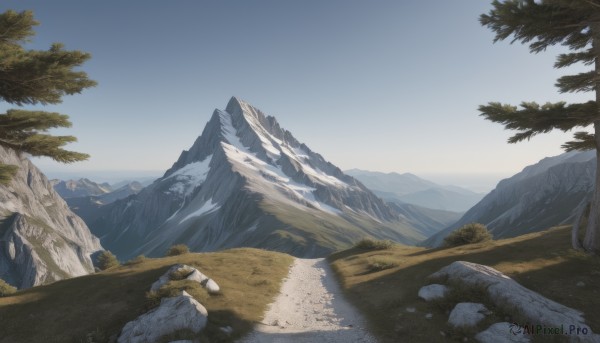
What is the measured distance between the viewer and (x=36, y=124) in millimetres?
19234

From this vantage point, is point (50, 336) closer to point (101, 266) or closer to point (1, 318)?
point (1, 318)

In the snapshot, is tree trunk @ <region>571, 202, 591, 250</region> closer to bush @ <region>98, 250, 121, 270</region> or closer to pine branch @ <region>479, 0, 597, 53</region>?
pine branch @ <region>479, 0, 597, 53</region>

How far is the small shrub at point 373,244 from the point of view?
2118 inches

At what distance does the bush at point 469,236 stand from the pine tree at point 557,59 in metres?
17.5

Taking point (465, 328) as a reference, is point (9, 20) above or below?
above

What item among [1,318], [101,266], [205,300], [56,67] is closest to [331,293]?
[205,300]

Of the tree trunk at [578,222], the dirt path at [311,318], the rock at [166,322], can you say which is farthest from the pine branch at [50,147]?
the tree trunk at [578,222]

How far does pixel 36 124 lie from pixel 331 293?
980 inches

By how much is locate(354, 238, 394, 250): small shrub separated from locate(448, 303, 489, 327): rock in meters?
36.1

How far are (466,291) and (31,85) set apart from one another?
86.9 feet

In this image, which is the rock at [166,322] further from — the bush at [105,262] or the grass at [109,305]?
the bush at [105,262]

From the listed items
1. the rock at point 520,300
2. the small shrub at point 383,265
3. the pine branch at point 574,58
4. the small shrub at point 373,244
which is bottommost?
the small shrub at point 373,244

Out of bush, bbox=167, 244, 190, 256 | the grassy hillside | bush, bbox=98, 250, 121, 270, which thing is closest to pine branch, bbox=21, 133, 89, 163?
the grassy hillside

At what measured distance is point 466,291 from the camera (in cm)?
1953
